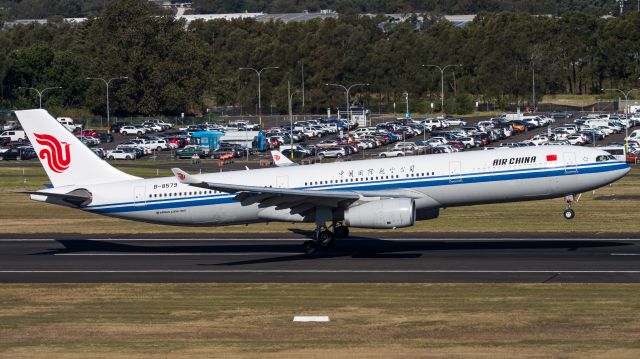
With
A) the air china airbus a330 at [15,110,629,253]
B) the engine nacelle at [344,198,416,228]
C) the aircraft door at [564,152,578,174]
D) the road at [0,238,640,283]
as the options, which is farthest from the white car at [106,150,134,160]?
the aircraft door at [564,152,578,174]

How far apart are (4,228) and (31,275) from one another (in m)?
21.5

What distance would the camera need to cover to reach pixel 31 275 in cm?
4756

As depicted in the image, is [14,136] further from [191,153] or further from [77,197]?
[77,197]

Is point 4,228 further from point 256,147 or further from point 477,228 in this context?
point 256,147

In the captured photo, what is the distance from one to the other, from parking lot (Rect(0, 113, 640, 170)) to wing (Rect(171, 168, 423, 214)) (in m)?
74.5

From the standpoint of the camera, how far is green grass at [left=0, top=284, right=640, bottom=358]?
31.8 metres

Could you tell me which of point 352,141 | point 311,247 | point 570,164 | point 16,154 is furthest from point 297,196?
point 352,141

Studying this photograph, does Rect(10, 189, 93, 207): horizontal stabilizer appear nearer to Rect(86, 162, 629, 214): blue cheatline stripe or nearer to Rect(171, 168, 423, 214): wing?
Rect(86, 162, 629, 214): blue cheatline stripe

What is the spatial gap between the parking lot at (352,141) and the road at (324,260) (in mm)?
69755

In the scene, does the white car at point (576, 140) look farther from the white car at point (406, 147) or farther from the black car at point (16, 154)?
the black car at point (16, 154)

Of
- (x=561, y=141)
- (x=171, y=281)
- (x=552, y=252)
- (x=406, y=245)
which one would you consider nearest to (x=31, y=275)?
(x=171, y=281)

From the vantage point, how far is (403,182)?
52031 millimetres

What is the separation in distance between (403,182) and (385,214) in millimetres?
3691

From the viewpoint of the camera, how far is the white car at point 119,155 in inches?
5846
